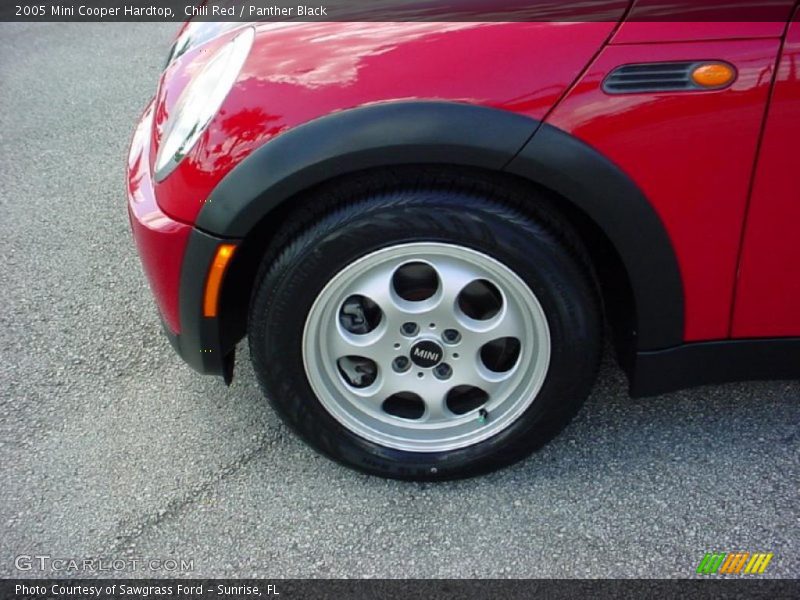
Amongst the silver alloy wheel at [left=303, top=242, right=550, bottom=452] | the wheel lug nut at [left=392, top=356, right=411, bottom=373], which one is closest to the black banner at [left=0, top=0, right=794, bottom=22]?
the silver alloy wheel at [left=303, top=242, right=550, bottom=452]

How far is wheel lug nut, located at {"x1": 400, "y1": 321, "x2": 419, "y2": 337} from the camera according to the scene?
2256 mm

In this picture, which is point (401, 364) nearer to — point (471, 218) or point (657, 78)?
point (471, 218)

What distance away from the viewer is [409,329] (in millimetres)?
2268

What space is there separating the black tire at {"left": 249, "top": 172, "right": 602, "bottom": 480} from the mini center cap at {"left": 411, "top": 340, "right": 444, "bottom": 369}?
264mm

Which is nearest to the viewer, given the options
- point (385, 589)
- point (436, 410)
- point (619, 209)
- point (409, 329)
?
point (619, 209)

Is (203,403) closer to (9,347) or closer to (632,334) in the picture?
(9,347)

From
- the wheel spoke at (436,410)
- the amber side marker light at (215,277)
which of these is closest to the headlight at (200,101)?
the amber side marker light at (215,277)

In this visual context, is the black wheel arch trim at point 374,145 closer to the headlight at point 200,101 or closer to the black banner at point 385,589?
the headlight at point 200,101

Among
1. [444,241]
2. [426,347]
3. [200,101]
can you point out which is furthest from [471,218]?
[200,101]

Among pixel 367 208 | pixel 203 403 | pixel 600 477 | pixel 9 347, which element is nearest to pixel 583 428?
pixel 600 477

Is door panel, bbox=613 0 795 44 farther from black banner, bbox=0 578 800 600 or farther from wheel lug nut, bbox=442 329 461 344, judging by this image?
black banner, bbox=0 578 800 600

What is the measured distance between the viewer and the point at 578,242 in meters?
2.15

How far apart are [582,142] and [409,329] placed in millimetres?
662

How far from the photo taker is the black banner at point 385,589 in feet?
6.79
